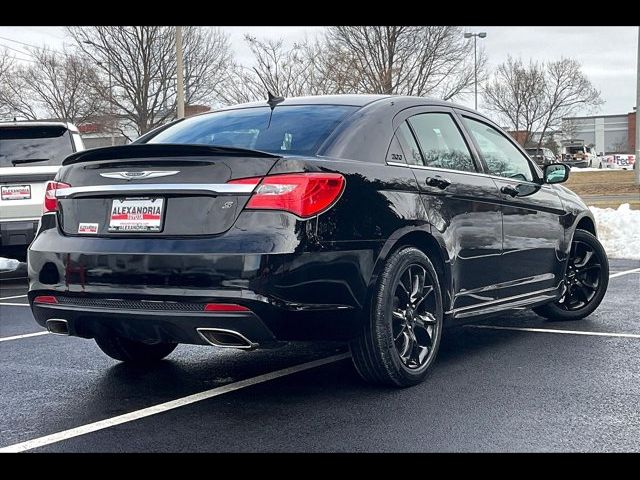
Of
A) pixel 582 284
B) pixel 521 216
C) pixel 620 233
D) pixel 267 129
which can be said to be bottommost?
pixel 620 233

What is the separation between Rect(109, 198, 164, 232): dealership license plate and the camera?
156 inches

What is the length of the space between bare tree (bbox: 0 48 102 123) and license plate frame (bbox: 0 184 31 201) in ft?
83.1

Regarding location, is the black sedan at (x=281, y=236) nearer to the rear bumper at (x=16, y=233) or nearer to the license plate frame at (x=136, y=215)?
the license plate frame at (x=136, y=215)

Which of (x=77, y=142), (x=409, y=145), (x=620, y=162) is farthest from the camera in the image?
(x=620, y=162)

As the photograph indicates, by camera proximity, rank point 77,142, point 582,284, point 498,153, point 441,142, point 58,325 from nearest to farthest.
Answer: point 58,325
point 441,142
point 498,153
point 582,284
point 77,142

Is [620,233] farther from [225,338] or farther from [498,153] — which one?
[225,338]

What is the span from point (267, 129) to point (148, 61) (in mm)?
29427

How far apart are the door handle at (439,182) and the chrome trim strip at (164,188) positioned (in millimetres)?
1260

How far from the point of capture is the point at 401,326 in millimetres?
4484

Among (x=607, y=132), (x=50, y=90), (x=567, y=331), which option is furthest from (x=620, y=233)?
(x=607, y=132)

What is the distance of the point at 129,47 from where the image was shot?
32.6 metres

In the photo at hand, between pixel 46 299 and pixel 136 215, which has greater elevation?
pixel 136 215

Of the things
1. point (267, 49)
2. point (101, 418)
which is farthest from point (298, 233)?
point (267, 49)
